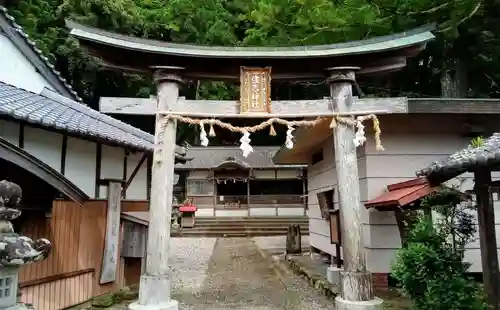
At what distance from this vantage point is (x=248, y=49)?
731cm

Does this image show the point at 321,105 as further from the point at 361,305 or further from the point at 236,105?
the point at 361,305

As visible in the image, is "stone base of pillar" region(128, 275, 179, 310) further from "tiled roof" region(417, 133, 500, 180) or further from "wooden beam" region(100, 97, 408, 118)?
"tiled roof" region(417, 133, 500, 180)

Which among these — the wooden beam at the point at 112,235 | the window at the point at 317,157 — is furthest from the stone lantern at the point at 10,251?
the window at the point at 317,157

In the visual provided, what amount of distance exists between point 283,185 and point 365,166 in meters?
23.2

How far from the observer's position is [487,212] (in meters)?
5.33

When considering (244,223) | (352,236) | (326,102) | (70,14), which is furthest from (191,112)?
(244,223)

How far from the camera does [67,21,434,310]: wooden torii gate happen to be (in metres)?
6.70

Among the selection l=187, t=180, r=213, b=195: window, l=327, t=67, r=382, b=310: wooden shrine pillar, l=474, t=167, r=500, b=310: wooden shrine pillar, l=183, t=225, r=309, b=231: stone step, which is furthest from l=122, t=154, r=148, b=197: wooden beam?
l=187, t=180, r=213, b=195: window

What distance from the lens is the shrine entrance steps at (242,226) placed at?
2495 cm

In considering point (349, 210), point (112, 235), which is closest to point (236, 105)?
point (349, 210)

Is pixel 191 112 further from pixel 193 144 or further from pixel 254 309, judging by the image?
pixel 193 144

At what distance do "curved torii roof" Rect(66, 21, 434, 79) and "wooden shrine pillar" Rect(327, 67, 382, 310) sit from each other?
1.17 feet

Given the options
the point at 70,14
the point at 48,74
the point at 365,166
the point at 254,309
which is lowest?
the point at 254,309

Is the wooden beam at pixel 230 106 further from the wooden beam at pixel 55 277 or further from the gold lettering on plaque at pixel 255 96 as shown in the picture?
the wooden beam at pixel 55 277
